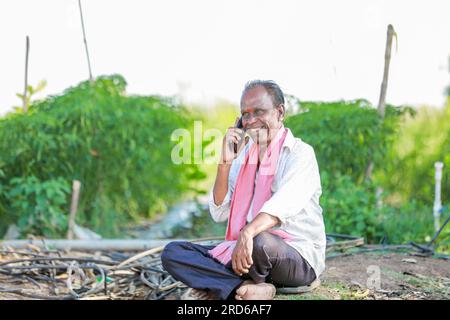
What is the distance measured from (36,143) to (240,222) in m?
3.64

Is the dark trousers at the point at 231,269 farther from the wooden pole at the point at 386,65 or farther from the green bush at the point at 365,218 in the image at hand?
the wooden pole at the point at 386,65

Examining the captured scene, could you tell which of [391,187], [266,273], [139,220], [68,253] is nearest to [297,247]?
[266,273]

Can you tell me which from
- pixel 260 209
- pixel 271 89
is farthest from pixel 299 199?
pixel 271 89

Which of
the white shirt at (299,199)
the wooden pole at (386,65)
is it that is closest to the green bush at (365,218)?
the wooden pole at (386,65)

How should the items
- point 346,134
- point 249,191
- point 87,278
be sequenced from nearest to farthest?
1. point 249,191
2. point 87,278
3. point 346,134

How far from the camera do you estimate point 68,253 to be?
5391mm

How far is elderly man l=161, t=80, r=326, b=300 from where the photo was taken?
133 inches

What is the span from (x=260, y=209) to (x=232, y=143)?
1.23 ft

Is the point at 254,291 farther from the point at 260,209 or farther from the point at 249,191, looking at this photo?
the point at 249,191

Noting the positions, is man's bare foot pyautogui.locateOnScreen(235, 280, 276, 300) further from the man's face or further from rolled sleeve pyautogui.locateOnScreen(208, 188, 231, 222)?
the man's face

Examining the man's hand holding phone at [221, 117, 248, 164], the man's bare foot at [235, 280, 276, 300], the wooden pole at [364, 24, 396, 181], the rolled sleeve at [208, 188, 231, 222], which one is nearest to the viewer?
the man's bare foot at [235, 280, 276, 300]

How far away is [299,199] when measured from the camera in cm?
331

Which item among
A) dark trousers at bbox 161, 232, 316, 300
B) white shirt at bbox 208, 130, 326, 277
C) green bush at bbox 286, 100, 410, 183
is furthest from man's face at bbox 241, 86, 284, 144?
green bush at bbox 286, 100, 410, 183

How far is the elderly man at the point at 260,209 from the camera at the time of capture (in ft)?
11.1
